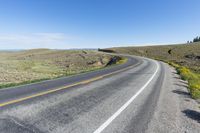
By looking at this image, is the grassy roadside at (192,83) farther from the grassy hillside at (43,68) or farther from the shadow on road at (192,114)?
the grassy hillside at (43,68)

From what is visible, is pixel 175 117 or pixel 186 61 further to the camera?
pixel 186 61

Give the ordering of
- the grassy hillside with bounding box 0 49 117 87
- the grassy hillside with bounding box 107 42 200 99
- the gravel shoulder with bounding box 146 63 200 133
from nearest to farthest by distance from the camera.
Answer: the gravel shoulder with bounding box 146 63 200 133 → the grassy hillside with bounding box 107 42 200 99 → the grassy hillside with bounding box 0 49 117 87

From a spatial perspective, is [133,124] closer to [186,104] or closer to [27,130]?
[27,130]

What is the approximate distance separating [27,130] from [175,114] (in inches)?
197

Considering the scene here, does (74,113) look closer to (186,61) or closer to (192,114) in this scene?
(192,114)

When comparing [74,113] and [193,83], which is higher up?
[74,113]

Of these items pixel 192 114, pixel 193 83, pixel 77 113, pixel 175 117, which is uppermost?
pixel 77 113

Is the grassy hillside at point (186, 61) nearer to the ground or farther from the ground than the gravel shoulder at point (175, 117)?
nearer to the ground

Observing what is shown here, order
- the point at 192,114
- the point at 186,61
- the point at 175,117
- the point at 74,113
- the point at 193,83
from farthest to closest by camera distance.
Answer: the point at 186,61 < the point at 193,83 < the point at 192,114 < the point at 175,117 < the point at 74,113

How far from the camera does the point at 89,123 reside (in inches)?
209

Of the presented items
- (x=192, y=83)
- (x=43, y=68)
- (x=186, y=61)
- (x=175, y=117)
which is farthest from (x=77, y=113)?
(x=186, y=61)

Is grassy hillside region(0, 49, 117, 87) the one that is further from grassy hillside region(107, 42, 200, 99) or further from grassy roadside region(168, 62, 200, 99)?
grassy hillside region(107, 42, 200, 99)

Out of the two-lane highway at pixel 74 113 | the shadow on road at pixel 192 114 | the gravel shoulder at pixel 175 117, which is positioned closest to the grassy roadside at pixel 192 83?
the gravel shoulder at pixel 175 117

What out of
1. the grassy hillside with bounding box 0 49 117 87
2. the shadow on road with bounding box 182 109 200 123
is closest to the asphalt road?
the shadow on road with bounding box 182 109 200 123
